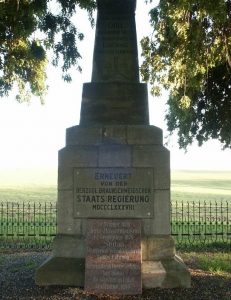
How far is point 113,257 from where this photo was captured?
23.2ft

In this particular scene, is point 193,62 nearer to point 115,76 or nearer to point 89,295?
point 115,76

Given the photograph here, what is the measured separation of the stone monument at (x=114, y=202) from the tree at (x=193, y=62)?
3.11 meters

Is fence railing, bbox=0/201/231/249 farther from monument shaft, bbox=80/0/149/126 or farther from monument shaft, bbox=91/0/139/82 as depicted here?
monument shaft, bbox=91/0/139/82

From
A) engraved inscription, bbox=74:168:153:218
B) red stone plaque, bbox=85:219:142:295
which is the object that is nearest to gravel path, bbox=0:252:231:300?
red stone plaque, bbox=85:219:142:295

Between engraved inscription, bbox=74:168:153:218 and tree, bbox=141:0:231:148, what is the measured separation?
3.86 meters

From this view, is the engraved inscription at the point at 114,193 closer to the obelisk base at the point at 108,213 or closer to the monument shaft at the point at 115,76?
the obelisk base at the point at 108,213

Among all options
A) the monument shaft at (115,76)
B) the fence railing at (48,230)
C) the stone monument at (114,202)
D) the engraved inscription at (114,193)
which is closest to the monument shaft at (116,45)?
the monument shaft at (115,76)

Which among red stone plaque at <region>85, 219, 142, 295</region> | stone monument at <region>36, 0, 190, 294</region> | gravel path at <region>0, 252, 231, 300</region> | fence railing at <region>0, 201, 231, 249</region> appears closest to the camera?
gravel path at <region>0, 252, 231, 300</region>

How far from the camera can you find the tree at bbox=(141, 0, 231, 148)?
1110 cm

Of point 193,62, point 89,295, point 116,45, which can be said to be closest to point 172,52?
point 193,62

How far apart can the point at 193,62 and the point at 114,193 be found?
554 cm

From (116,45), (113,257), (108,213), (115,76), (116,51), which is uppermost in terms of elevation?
(116,45)

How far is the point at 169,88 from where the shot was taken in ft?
46.2

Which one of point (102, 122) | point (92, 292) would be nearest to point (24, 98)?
point (102, 122)
